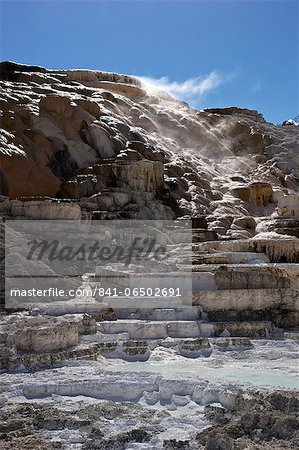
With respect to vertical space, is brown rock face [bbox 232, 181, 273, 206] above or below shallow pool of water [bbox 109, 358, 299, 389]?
above

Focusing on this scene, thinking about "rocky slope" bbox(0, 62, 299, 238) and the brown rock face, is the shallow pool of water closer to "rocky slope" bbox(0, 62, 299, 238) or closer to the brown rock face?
"rocky slope" bbox(0, 62, 299, 238)

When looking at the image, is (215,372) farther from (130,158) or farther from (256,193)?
(256,193)

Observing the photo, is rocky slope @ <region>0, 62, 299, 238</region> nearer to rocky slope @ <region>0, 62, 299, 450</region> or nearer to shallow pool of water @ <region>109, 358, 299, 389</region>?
rocky slope @ <region>0, 62, 299, 450</region>

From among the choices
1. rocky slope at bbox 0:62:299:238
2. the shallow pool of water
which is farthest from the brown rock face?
the shallow pool of water

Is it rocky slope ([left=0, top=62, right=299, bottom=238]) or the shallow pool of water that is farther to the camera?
rocky slope ([left=0, top=62, right=299, bottom=238])

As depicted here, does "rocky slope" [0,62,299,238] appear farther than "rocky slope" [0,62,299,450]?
Yes

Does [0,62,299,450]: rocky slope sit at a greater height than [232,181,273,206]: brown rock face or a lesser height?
lesser

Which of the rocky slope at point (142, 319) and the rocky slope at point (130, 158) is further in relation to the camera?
the rocky slope at point (130, 158)

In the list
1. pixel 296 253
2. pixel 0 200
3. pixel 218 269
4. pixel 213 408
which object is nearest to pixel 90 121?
pixel 0 200

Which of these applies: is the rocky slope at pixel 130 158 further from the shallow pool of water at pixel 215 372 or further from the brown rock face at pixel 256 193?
the shallow pool of water at pixel 215 372

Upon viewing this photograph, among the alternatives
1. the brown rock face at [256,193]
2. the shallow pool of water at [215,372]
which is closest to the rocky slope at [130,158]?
the brown rock face at [256,193]

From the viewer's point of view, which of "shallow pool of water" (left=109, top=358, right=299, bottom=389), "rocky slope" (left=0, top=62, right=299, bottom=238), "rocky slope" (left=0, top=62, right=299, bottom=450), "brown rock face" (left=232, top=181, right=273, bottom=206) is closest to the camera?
"rocky slope" (left=0, top=62, right=299, bottom=450)

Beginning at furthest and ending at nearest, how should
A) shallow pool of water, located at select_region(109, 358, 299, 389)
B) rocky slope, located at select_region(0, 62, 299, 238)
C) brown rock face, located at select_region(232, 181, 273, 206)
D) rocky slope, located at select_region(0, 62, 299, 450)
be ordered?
1. brown rock face, located at select_region(232, 181, 273, 206)
2. rocky slope, located at select_region(0, 62, 299, 238)
3. shallow pool of water, located at select_region(109, 358, 299, 389)
4. rocky slope, located at select_region(0, 62, 299, 450)

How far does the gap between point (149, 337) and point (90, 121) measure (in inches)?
728
